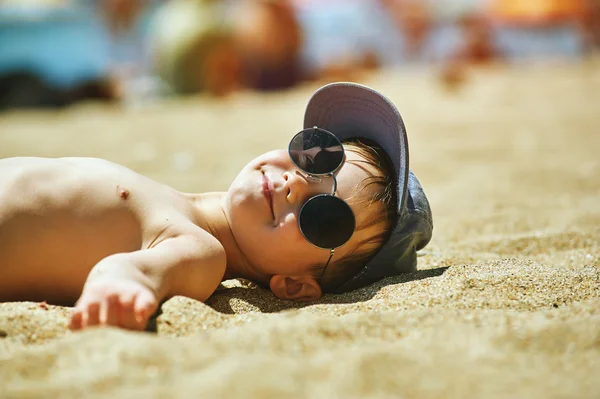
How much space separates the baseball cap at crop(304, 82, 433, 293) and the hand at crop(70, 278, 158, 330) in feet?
2.49

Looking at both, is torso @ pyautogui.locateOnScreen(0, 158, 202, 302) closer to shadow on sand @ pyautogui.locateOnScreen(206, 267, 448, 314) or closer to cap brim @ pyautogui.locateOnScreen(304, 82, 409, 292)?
shadow on sand @ pyautogui.locateOnScreen(206, 267, 448, 314)

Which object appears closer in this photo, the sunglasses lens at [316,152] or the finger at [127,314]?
the finger at [127,314]

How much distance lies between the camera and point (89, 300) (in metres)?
1.57

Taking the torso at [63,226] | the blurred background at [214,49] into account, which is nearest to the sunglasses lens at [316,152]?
the torso at [63,226]

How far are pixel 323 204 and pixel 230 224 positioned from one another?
317mm

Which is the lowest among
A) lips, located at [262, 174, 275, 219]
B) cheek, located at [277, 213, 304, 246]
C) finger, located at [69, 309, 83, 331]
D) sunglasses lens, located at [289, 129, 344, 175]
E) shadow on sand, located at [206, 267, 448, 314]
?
shadow on sand, located at [206, 267, 448, 314]

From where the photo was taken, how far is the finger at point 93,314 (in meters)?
1.55

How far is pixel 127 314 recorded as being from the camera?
5.16 ft

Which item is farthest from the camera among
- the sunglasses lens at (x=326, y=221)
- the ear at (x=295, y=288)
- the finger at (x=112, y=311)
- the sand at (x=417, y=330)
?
the ear at (x=295, y=288)

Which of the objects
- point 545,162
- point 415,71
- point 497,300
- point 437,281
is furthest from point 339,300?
point 415,71

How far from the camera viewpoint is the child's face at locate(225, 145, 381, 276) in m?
1.99

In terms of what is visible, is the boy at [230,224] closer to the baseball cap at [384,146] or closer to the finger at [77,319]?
the baseball cap at [384,146]

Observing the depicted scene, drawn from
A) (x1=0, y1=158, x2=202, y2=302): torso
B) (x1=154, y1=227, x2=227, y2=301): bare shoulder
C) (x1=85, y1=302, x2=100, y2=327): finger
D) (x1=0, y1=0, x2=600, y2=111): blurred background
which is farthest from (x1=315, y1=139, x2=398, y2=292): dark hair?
(x1=0, y1=0, x2=600, y2=111): blurred background

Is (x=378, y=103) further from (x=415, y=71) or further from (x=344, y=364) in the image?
(x=415, y=71)
